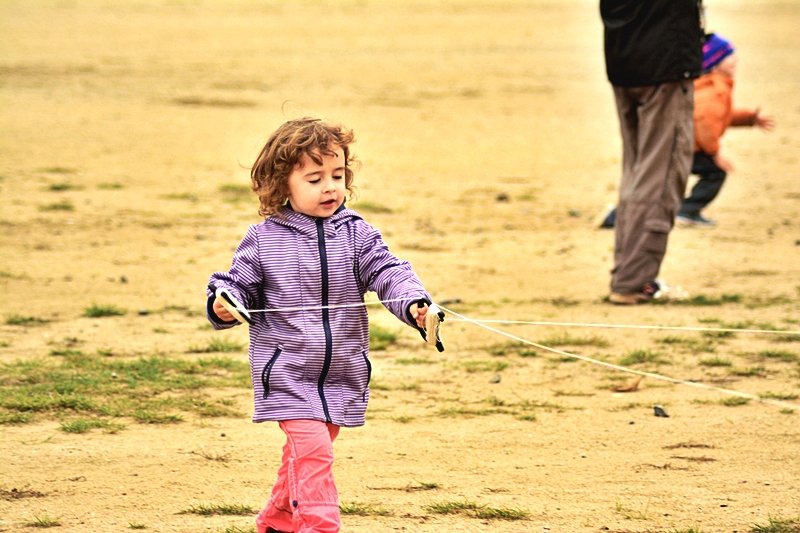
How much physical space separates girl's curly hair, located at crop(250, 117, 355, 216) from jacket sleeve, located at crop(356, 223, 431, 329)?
266 millimetres

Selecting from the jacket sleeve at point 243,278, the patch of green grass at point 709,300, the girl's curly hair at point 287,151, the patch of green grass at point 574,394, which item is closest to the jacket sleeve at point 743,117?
the patch of green grass at point 709,300

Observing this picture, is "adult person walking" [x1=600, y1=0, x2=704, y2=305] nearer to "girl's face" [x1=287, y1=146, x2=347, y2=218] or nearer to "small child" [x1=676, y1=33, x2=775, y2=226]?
"small child" [x1=676, y1=33, x2=775, y2=226]

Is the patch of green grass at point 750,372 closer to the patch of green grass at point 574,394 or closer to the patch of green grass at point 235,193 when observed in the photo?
the patch of green grass at point 574,394

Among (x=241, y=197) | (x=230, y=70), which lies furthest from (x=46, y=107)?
(x=241, y=197)

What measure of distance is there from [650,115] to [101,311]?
10.8 feet

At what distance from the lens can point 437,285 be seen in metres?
8.30

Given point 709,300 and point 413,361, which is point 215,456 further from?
point 709,300


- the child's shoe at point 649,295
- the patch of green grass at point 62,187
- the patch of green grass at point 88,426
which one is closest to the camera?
the patch of green grass at point 88,426

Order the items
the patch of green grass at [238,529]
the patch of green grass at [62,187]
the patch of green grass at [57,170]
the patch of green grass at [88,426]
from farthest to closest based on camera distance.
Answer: the patch of green grass at [57,170], the patch of green grass at [62,187], the patch of green grass at [88,426], the patch of green grass at [238,529]

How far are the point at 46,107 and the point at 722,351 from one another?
11142 millimetres

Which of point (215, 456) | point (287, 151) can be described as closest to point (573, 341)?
point (215, 456)

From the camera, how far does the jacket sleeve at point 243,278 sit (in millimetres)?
3896

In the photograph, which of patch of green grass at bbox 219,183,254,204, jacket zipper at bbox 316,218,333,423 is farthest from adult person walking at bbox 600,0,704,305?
patch of green grass at bbox 219,183,254,204

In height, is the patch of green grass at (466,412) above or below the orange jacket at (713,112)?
below
